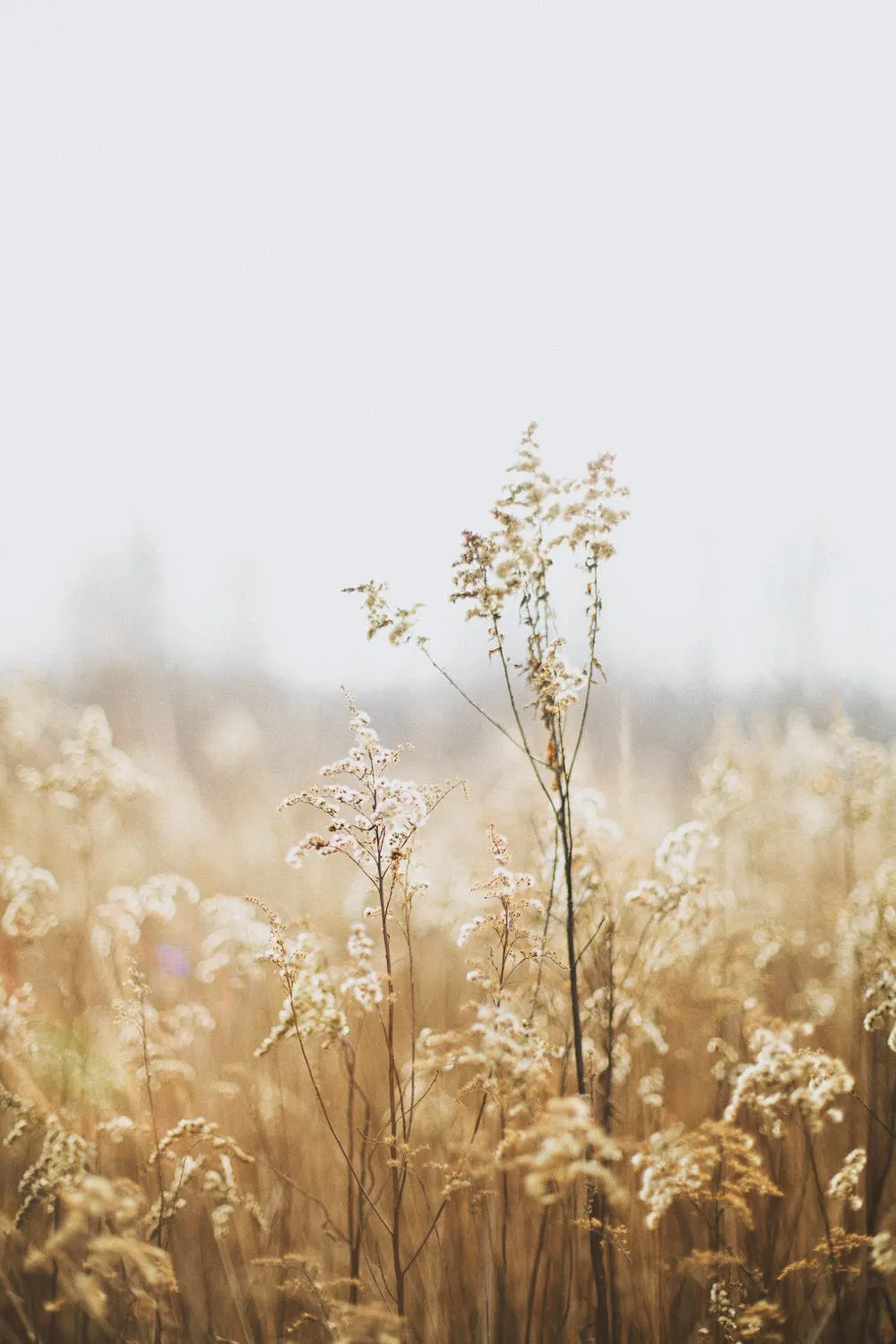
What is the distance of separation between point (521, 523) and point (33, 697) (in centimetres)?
475

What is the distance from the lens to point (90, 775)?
143 inches

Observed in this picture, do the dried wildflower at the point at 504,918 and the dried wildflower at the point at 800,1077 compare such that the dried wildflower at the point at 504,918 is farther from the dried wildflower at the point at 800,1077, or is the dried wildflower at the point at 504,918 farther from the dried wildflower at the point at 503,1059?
the dried wildflower at the point at 800,1077

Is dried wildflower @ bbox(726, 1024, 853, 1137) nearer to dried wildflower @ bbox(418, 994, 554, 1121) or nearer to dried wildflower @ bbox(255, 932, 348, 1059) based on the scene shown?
dried wildflower @ bbox(418, 994, 554, 1121)

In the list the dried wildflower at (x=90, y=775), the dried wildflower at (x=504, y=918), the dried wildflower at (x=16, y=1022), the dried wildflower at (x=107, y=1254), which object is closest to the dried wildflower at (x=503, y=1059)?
the dried wildflower at (x=504, y=918)

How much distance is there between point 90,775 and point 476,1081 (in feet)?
8.55

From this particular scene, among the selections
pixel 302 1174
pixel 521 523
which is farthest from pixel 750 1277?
pixel 521 523

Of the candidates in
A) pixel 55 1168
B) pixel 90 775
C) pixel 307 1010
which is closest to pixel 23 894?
pixel 90 775

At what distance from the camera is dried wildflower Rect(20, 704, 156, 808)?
3.60m

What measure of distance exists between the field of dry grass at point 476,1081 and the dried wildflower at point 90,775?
0.06 ft

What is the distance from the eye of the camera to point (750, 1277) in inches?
98.5

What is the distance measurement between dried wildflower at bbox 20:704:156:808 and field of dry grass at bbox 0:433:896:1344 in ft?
0.06

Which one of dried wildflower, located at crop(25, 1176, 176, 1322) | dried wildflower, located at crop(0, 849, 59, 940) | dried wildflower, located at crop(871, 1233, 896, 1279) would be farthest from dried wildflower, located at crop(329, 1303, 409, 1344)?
dried wildflower, located at crop(0, 849, 59, 940)

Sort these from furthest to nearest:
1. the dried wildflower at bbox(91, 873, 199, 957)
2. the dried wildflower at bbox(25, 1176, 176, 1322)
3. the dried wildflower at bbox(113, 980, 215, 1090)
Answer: the dried wildflower at bbox(91, 873, 199, 957), the dried wildflower at bbox(113, 980, 215, 1090), the dried wildflower at bbox(25, 1176, 176, 1322)

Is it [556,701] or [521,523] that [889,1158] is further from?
[521,523]
